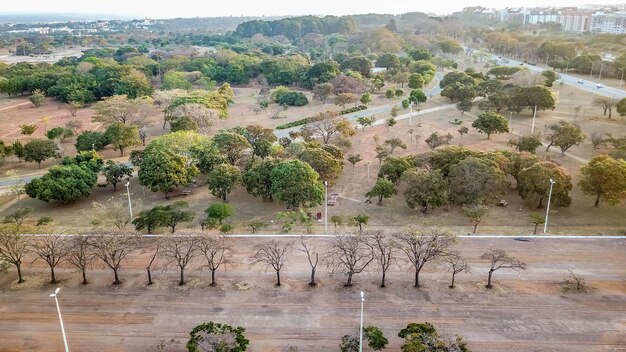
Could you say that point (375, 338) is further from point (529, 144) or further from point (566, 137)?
point (566, 137)

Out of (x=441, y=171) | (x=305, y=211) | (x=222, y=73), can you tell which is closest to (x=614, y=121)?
(x=441, y=171)

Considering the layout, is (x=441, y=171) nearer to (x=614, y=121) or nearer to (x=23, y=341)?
(x=23, y=341)

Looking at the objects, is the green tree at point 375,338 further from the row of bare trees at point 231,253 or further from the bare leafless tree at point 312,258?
the bare leafless tree at point 312,258

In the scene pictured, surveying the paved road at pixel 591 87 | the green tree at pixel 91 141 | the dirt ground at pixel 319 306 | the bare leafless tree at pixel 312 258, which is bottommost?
the dirt ground at pixel 319 306

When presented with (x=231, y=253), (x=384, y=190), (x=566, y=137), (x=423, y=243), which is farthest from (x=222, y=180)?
(x=566, y=137)

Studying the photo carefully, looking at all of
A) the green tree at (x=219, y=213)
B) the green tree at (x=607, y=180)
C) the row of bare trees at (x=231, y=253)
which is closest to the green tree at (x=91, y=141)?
the row of bare trees at (x=231, y=253)

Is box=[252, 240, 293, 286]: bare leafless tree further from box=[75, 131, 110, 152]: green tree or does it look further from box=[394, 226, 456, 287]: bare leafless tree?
box=[75, 131, 110, 152]: green tree
